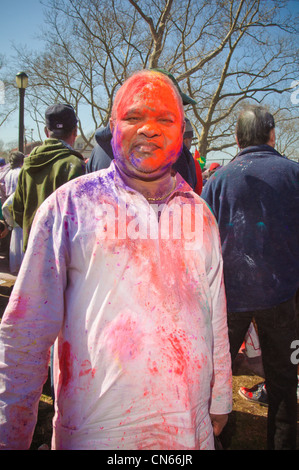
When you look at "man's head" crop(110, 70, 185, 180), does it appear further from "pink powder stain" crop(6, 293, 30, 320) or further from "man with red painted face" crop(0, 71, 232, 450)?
"pink powder stain" crop(6, 293, 30, 320)

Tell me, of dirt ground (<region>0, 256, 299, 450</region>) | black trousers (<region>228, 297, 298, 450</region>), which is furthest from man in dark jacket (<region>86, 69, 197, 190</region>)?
dirt ground (<region>0, 256, 299, 450</region>)

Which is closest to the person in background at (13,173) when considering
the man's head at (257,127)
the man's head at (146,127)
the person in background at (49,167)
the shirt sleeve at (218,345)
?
the person in background at (49,167)

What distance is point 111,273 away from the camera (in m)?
1.04

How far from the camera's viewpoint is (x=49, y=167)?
2.49 metres

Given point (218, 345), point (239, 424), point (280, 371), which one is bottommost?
point (239, 424)

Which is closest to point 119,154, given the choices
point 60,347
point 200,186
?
point 60,347

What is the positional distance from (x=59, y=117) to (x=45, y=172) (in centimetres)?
47

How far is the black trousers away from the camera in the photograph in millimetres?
2002

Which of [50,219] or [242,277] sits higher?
[50,219]

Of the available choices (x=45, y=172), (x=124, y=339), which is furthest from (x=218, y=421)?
(x=45, y=172)

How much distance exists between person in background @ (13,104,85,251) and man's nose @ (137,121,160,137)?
135 centimetres

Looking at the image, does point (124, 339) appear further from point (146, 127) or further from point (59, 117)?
point (59, 117)

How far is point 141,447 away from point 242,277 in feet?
4.37
